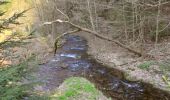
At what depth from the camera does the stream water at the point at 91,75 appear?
14054 mm

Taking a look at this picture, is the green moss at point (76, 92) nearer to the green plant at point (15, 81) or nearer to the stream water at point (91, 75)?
the stream water at point (91, 75)

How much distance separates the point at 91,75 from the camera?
17.6m

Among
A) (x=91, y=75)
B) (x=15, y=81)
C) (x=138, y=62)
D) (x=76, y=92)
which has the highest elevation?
(x=15, y=81)

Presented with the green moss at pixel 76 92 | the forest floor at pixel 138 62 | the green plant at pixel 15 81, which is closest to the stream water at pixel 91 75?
the forest floor at pixel 138 62

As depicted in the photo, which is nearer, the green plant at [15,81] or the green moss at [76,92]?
the green plant at [15,81]

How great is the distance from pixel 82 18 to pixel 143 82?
637 inches

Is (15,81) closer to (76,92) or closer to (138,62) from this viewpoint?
(76,92)

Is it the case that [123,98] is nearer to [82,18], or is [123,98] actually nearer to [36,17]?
[82,18]

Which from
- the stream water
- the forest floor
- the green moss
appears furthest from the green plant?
the forest floor

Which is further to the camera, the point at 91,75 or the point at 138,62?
the point at 138,62

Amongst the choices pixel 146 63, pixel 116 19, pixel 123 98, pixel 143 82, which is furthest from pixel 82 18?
pixel 123 98

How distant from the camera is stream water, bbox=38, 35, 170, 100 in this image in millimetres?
14054

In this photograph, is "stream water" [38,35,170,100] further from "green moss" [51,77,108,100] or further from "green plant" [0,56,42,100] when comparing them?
"green plant" [0,56,42,100]

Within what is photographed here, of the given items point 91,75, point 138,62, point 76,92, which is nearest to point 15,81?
point 76,92
